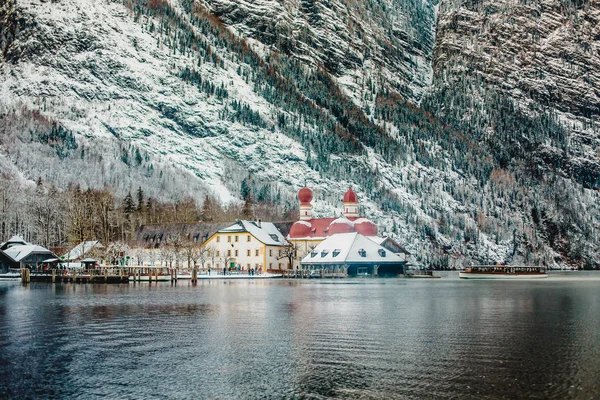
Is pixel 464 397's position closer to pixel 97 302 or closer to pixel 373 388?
pixel 373 388

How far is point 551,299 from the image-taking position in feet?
195

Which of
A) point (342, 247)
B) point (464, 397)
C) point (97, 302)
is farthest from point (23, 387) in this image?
point (342, 247)

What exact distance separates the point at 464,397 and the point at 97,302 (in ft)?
126

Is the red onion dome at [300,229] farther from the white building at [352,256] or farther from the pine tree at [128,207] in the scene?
the pine tree at [128,207]

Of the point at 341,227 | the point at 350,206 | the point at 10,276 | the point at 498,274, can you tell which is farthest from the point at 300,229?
the point at 10,276

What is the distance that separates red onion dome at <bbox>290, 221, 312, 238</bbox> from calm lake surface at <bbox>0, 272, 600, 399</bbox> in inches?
3381

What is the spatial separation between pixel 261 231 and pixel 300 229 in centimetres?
1012

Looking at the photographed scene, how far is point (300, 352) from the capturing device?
1149 inches

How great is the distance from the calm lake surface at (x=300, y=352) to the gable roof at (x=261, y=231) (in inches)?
2984

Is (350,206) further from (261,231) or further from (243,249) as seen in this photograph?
(243,249)

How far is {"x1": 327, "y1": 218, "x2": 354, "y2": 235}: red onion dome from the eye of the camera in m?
130

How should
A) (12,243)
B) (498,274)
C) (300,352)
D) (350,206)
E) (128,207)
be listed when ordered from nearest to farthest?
1. (300,352)
2. (12,243)
3. (498,274)
4. (350,206)
5. (128,207)

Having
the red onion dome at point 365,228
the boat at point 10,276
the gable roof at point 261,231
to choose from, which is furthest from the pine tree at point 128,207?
the red onion dome at point 365,228

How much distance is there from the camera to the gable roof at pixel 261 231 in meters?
125
